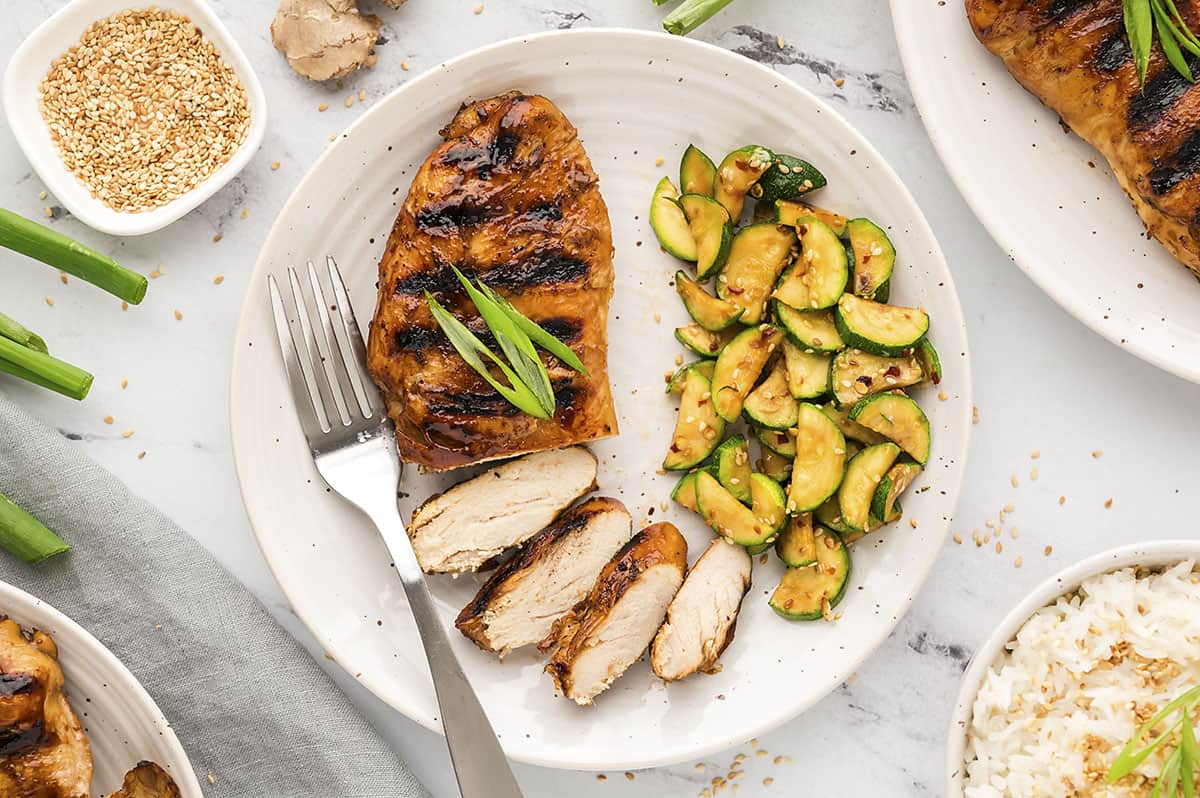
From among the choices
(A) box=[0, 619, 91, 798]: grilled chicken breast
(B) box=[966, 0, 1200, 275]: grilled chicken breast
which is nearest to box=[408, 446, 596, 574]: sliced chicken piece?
(A) box=[0, 619, 91, 798]: grilled chicken breast

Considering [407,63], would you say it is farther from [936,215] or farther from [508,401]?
[936,215]

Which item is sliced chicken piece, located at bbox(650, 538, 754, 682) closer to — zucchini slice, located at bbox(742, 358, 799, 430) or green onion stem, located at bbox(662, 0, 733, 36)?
zucchini slice, located at bbox(742, 358, 799, 430)

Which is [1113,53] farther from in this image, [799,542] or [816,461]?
[799,542]

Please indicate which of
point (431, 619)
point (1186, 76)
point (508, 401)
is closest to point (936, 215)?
point (1186, 76)

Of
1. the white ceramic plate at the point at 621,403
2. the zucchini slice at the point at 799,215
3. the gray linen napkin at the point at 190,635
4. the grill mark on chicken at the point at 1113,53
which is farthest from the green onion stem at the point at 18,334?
the grill mark on chicken at the point at 1113,53

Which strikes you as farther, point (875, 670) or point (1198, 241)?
point (875, 670)

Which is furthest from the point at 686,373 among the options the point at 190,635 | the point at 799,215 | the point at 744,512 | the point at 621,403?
the point at 190,635
